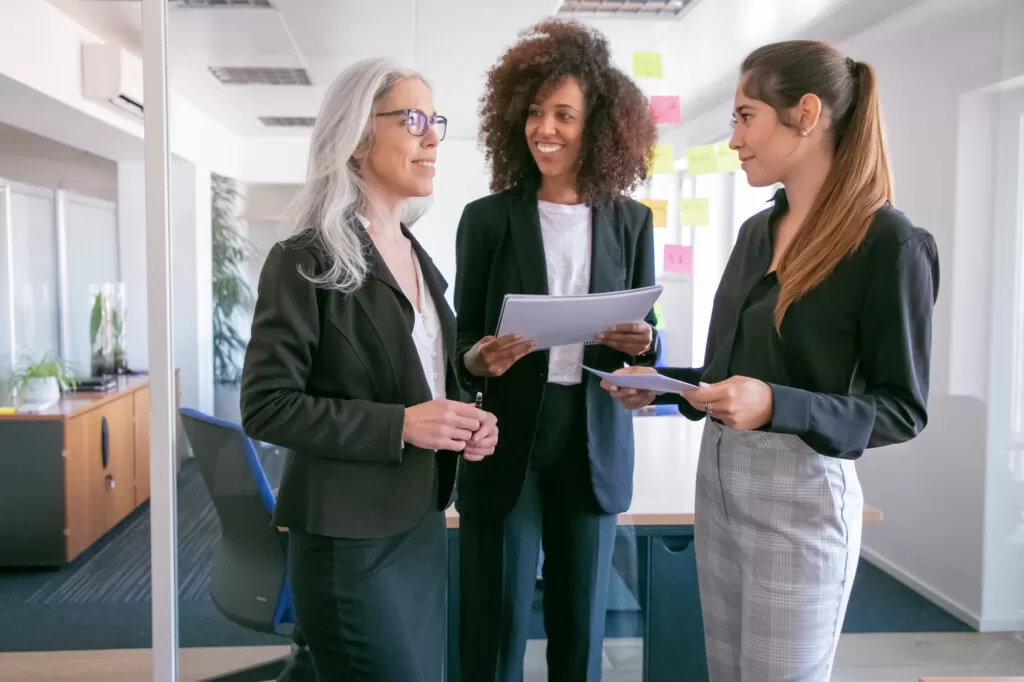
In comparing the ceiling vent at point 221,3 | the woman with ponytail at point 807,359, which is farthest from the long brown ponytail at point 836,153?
the ceiling vent at point 221,3

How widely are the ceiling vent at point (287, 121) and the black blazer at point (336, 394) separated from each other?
1083mm

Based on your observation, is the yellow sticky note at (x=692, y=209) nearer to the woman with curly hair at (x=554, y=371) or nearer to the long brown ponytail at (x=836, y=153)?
the woman with curly hair at (x=554, y=371)

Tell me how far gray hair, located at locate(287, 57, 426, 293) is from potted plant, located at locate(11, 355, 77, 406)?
2.91 m

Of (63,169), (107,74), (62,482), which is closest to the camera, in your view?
(107,74)

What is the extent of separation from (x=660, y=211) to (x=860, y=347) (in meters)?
1.11

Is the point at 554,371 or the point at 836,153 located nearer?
the point at 836,153

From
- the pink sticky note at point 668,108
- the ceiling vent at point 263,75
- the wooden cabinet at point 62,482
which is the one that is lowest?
the wooden cabinet at point 62,482

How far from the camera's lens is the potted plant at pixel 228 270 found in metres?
2.24

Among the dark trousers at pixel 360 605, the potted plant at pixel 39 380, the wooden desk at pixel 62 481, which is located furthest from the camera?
the potted plant at pixel 39 380

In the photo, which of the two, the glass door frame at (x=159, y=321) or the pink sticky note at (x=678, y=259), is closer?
the glass door frame at (x=159, y=321)

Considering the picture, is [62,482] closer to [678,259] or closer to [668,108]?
[678,259]

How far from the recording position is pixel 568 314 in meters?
1.28

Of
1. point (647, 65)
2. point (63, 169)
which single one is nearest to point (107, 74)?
point (63, 169)

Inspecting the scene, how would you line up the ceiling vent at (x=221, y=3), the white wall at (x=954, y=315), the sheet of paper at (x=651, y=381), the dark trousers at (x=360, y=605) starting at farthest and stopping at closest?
the white wall at (x=954, y=315), the ceiling vent at (x=221, y=3), the dark trousers at (x=360, y=605), the sheet of paper at (x=651, y=381)
